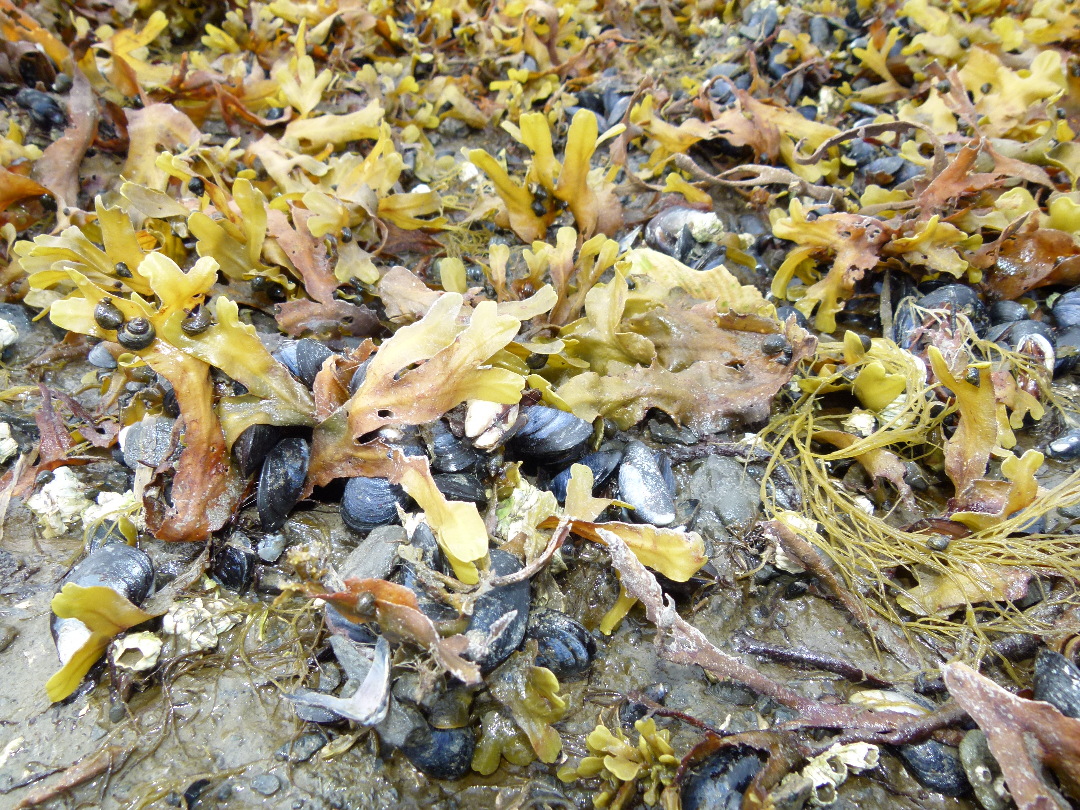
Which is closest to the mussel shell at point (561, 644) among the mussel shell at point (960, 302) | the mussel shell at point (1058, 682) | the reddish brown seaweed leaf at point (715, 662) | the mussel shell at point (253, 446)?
the reddish brown seaweed leaf at point (715, 662)

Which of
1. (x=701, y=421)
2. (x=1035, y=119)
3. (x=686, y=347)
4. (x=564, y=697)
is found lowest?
(x=564, y=697)

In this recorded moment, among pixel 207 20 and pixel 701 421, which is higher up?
pixel 207 20

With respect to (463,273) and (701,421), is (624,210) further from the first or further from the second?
(701,421)

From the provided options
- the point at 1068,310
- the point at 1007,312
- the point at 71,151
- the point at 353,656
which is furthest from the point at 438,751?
the point at 71,151

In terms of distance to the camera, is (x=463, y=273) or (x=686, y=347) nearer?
(x=686, y=347)

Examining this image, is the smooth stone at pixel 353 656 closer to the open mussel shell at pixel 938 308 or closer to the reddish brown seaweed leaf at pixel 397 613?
the reddish brown seaweed leaf at pixel 397 613

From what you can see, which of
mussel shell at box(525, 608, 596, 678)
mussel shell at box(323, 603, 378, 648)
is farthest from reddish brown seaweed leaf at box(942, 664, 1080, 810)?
mussel shell at box(323, 603, 378, 648)

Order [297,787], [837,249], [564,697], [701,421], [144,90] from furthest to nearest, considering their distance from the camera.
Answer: [144,90] → [837,249] → [701,421] → [564,697] → [297,787]

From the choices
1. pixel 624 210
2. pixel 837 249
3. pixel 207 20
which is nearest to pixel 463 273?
pixel 624 210
